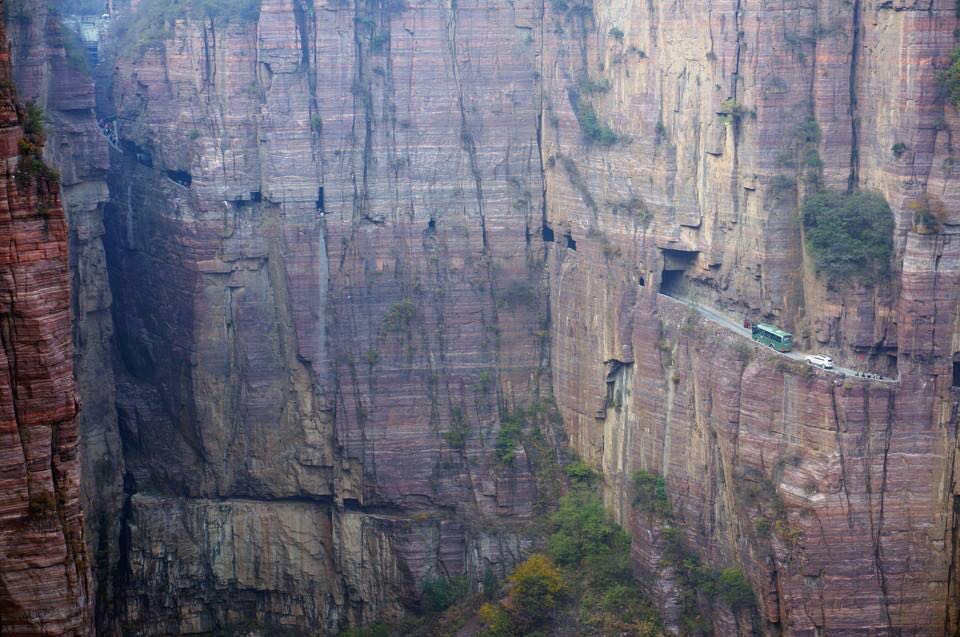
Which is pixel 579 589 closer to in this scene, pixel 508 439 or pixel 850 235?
pixel 508 439

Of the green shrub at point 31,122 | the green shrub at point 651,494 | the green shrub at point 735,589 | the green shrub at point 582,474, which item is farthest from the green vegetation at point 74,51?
the green shrub at point 735,589

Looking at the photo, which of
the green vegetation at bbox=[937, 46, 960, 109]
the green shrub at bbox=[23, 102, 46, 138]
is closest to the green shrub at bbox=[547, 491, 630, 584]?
the green vegetation at bbox=[937, 46, 960, 109]

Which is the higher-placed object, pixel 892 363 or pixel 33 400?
pixel 33 400

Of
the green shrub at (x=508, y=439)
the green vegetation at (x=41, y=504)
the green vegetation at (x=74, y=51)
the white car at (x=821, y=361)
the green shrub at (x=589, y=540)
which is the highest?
the green vegetation at (x=74, y=51)

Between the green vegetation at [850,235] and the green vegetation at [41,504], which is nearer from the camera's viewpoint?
the green vegetation at [41,504]

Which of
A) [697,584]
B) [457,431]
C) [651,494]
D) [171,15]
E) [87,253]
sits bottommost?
[697,584]

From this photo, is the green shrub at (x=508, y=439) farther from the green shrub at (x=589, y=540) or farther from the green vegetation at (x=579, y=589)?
the green vegetation at (x=579, y=589)

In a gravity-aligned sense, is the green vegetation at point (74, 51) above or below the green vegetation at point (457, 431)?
above

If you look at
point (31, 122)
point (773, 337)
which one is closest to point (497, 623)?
point (773, 337)

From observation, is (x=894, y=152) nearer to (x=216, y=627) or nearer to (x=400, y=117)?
(x=400, y=117)
